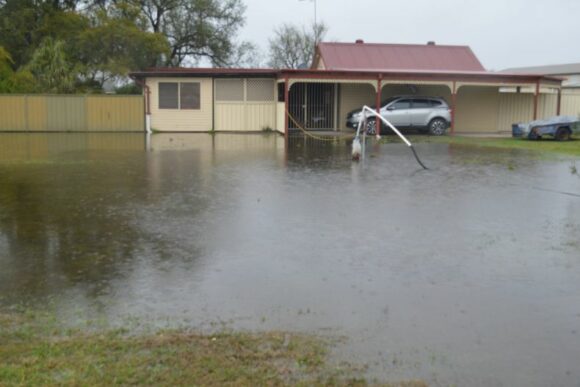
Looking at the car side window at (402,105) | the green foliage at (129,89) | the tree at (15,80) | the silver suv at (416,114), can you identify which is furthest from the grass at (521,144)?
the tree at (15,80)

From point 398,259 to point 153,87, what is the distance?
73.6 ft

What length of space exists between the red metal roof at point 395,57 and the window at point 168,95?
7.13 metres

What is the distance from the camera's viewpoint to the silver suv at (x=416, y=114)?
2569 centimetres

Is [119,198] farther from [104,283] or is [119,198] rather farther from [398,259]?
[398,259]

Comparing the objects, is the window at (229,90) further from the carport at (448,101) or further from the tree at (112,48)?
the tree at (112,48)

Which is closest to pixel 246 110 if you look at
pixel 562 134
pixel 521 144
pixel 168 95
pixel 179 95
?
pixel 179 95

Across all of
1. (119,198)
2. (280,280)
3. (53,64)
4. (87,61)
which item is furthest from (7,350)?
(87,61)

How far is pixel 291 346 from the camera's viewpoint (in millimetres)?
4305

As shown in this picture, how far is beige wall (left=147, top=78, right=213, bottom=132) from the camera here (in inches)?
1076

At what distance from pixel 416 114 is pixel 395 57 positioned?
5983 millimetres

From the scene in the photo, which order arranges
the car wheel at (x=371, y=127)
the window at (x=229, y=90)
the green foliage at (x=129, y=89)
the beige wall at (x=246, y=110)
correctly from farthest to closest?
the green foliage at (x=129, y=89) → the beige wall at (x=246, y=110) → the window at (x=229, y=90) → the car wheel at (x=371, y=127)

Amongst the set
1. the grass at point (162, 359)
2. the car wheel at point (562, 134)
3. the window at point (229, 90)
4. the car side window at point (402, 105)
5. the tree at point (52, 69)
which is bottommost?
the grass at point (162, 359)

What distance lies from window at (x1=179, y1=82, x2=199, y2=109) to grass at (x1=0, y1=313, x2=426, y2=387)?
76.8ft

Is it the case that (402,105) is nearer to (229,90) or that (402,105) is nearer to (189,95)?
(229,90)
